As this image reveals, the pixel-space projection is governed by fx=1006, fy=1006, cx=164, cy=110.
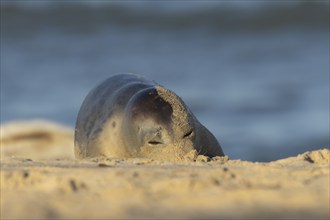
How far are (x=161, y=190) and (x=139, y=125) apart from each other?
2069mm

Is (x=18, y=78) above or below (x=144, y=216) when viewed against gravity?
above

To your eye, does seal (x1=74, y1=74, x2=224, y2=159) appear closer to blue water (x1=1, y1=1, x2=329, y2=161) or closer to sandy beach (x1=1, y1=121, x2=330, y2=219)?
sandy beach (x1=1, y1=121, x2=330, y2=219)

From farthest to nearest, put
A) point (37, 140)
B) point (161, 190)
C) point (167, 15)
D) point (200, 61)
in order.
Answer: point (167, 15) < point (200, 61) < point (37, 140) < point (161, 190)

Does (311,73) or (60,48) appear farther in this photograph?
(60,48)

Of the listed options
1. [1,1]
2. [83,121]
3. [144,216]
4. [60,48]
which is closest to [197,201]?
[144,216]

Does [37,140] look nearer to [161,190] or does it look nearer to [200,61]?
[161,190]

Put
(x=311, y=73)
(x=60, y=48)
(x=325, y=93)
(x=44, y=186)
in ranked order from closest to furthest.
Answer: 1. (x=44, y=186)
2. (x=325, y=93)
3. (x=311, y=73)
4. (x=60, y=48)

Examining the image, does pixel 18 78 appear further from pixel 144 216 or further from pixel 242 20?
pixel 144 216

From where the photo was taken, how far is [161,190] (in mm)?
3664

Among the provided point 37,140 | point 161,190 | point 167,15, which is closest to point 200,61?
point 167,15

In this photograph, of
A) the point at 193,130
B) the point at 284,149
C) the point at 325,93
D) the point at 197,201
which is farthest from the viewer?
the point at 325,93

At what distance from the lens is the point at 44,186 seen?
12.3 feet

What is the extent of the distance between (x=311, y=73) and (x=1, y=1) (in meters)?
8.65

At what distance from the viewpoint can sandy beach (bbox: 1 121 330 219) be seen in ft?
10.9
